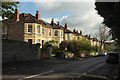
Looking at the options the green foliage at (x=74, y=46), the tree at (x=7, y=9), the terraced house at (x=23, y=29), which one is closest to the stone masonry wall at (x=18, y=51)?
the tree at (x=7, y=9)

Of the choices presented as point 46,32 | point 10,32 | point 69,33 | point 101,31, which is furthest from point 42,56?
point 101,31

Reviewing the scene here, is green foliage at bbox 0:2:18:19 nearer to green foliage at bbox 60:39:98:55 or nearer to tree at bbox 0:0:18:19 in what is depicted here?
tree at bbox 0:0:18:19

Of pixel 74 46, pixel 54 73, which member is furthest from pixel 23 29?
pixel 54 73

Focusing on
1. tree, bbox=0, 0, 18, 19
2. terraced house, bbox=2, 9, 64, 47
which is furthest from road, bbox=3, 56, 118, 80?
terraced house, bbox=2, 9, 64, 47

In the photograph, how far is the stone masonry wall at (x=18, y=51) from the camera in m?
36.6

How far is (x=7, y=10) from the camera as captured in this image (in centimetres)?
3075

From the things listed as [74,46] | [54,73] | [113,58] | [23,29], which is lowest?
[54,73]

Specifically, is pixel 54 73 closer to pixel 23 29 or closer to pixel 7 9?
pixel 7 9

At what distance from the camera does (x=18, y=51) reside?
133 ft

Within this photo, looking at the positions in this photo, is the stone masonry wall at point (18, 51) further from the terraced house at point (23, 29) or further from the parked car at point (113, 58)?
the terraced house at point (23, 29)

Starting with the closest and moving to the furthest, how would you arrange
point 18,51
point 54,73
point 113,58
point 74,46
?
point 54,73
point 18,51
point 113,58
point 74,46

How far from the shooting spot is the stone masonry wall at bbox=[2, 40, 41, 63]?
36.6 m

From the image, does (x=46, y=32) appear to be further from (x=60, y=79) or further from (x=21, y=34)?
(x=60, y=79)

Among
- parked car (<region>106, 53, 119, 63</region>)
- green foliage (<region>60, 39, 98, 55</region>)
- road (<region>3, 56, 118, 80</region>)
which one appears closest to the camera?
road (<region>3, 56, 118, 80</region>)
